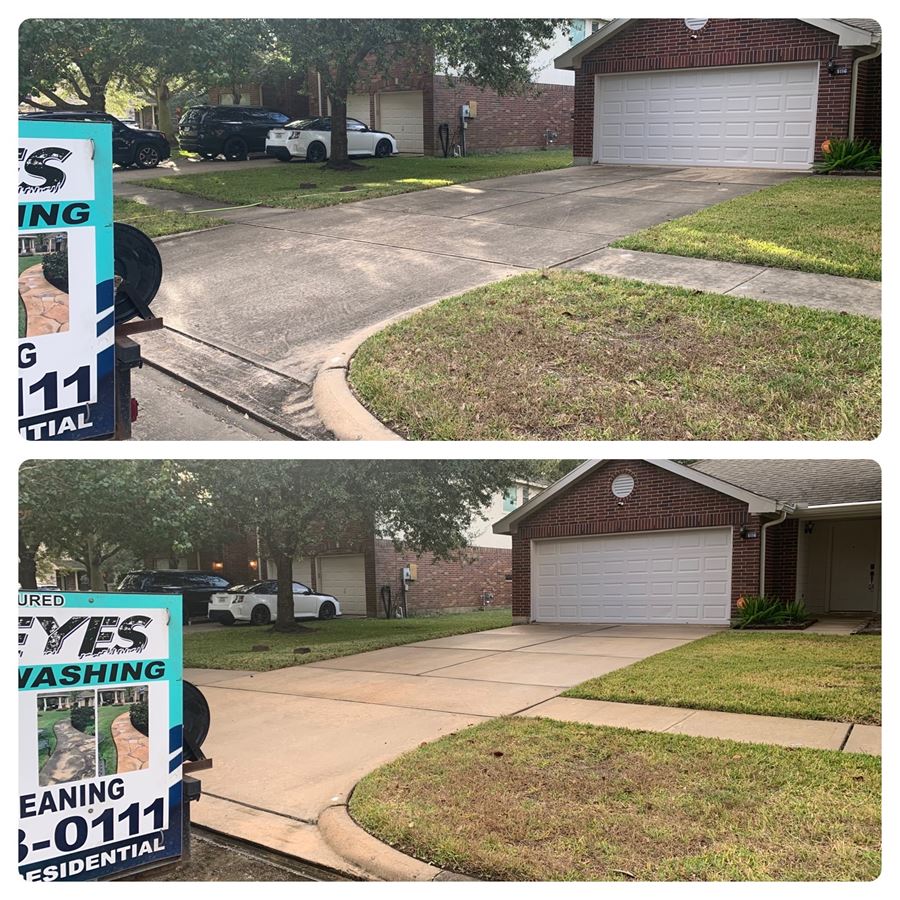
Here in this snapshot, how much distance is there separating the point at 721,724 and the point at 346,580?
14.6 ft

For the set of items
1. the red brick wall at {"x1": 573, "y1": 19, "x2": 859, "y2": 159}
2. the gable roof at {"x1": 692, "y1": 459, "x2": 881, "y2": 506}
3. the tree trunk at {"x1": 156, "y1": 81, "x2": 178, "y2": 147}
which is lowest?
the gable roof at {"x1": 692, "y1": 459, "x2": 881, "y2": 506}

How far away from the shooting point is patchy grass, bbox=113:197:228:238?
8680 mm

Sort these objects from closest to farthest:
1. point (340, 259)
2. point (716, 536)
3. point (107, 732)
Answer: point (107, 732) → point (716, 536) → point (340, 259)

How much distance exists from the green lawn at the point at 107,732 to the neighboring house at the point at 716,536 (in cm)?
400

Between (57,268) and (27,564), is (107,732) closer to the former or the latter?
(57,268)

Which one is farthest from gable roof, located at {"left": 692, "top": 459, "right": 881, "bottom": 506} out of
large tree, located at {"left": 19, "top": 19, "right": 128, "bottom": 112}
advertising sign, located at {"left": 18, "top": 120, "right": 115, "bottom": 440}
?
large tree, located at {"left": 19, "top": 19, "right": 128, "bottom": 112}

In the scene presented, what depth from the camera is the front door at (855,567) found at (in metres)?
7.30

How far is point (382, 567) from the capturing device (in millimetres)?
9383

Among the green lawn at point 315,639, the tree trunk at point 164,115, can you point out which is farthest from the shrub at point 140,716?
the tree trunk at point 164,115

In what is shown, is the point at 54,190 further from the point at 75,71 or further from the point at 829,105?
the point at 829,105

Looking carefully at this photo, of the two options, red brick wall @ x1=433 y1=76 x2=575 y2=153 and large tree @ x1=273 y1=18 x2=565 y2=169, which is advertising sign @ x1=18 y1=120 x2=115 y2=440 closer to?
large tree @ x1=273 y1=18 x2=565 y2=169

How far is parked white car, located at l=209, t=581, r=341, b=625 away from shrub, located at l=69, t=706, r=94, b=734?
4.58 m

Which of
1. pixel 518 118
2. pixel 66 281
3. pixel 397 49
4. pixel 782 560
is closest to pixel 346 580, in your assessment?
pixel 782 560

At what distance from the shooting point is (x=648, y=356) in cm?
611
